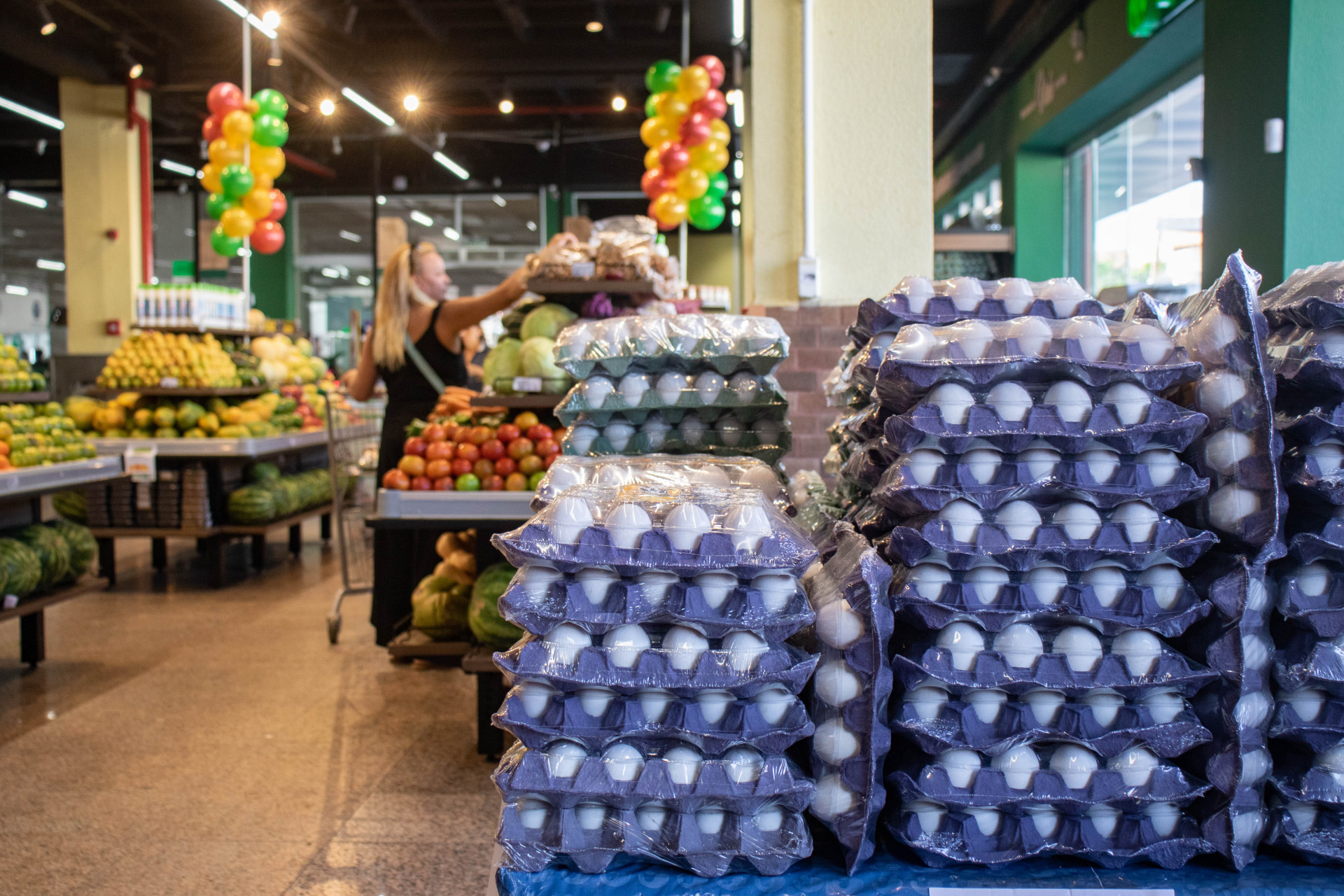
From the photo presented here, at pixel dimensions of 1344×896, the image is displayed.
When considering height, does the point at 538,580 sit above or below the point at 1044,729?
above

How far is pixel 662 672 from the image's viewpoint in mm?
1310

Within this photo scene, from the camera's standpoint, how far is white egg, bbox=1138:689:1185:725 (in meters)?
1.36

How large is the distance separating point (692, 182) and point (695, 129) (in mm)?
384

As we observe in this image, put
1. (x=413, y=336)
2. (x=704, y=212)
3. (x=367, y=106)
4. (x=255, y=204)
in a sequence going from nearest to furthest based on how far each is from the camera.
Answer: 1. (x=413, y=336)
2. (x=255, y=204)
3. (x=704, y=212)
4. (x=367, y=106)

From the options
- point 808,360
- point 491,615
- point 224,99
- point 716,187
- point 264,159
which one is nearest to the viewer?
point 491,615

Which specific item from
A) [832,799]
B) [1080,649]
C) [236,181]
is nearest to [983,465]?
[1080,649]

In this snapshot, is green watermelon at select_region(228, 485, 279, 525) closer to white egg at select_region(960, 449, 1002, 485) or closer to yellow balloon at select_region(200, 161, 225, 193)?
yellow balloon at select_region(200, 161, 225, 193)

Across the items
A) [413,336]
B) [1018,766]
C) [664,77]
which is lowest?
[1018,766]

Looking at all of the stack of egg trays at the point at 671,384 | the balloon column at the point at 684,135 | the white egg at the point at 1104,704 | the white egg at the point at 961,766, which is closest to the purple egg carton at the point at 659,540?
the white egg at the point at 961,766

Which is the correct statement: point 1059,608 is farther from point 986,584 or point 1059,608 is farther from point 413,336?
point 413,336

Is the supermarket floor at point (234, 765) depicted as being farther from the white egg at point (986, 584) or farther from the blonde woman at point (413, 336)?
the white egg at point (986, 584)

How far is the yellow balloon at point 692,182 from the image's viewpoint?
7.17 meters

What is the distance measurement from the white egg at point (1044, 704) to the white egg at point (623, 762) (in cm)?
56

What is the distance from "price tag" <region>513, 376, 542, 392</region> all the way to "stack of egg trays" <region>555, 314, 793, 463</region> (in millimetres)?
1077
